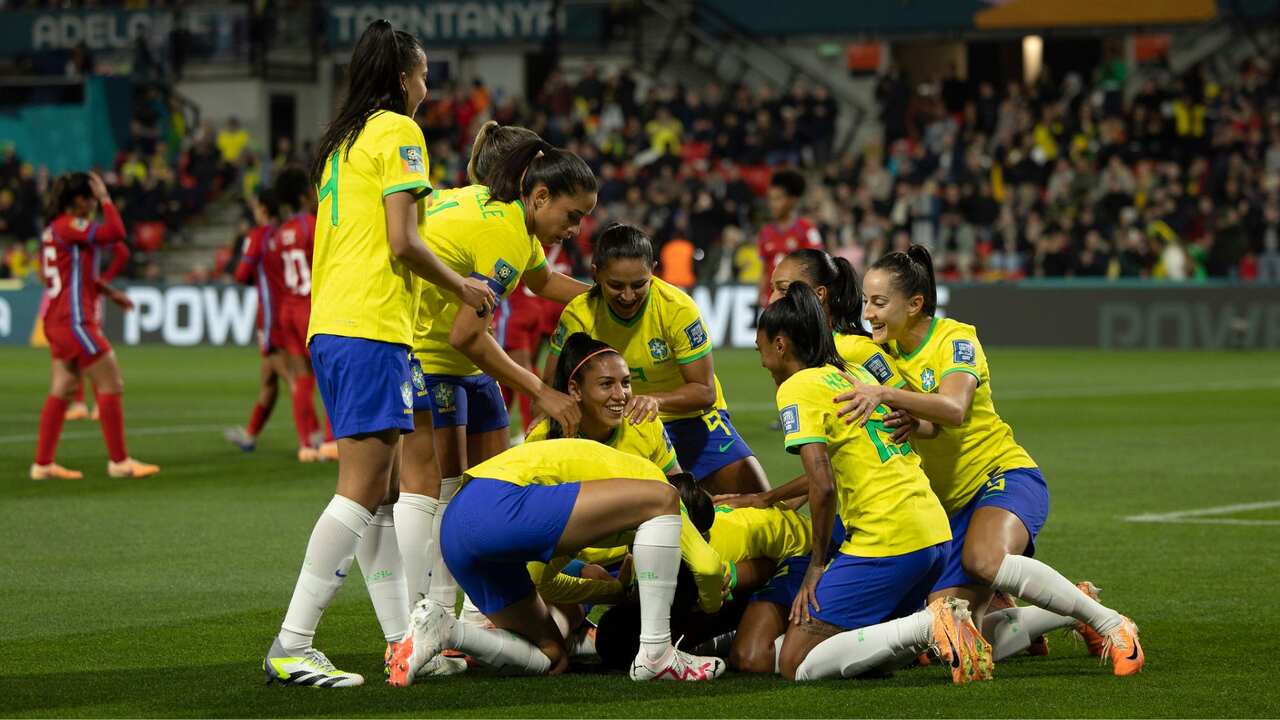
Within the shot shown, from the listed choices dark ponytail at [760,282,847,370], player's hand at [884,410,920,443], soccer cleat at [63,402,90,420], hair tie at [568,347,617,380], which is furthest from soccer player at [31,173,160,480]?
player's hand at [884,410,920,443]

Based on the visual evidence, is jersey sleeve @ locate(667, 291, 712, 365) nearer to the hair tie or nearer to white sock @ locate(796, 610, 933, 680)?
the hair tie

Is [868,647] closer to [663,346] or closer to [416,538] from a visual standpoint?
[416,538]

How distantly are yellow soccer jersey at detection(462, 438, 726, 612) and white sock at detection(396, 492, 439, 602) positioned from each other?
356mm

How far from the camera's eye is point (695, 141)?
34438mm

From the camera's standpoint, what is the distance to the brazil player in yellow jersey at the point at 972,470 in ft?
20.8

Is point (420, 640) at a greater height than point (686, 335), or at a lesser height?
lesser

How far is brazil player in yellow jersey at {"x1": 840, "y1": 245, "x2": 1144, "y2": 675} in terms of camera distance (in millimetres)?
6340

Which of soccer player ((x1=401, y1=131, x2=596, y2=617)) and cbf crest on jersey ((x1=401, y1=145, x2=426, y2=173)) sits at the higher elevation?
cbf crest on jersey ((x1=401, y1=145, x2=426, y2=173))

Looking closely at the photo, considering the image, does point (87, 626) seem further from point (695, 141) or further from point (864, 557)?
point (695, 141)

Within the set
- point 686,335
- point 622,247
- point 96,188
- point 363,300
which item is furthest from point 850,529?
point 96,188

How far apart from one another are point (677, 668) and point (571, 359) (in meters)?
1.26

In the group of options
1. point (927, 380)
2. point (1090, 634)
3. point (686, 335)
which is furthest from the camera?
→ point (686, 335)

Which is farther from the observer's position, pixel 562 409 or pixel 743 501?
pixel 743 501

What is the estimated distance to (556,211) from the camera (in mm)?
6758
